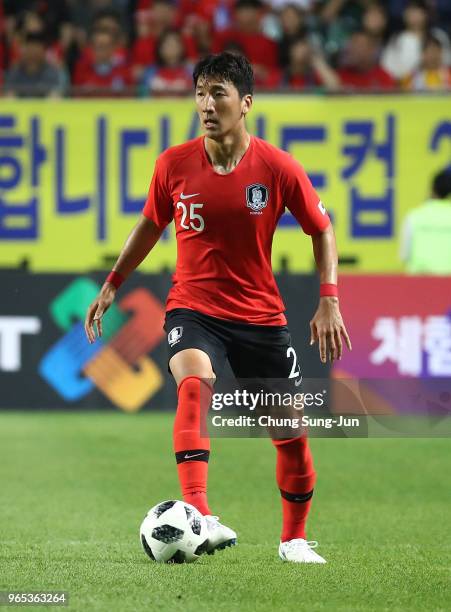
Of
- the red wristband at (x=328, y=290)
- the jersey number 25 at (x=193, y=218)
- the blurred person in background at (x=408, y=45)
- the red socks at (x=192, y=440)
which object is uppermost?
the blurred person in background at (x=408, y=45)

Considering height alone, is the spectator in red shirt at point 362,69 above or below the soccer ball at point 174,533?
above

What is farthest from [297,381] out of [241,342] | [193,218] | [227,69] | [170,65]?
[170,65]

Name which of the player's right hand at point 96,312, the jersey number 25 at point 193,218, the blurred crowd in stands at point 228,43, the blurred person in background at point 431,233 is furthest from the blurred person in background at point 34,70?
the jersey number 25 at point 193,218

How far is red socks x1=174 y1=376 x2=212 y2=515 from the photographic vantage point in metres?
6.18

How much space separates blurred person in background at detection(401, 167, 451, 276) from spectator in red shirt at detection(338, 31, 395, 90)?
256cm

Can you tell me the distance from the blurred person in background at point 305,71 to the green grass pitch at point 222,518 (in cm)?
416

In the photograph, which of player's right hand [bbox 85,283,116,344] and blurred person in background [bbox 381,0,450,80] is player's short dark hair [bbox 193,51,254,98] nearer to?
player's right hand [bbox 85,283,116,344]

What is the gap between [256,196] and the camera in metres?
6.39

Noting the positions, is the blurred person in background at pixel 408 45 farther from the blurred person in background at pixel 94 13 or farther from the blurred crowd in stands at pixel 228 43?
the blurred person in background at pixel 94 13

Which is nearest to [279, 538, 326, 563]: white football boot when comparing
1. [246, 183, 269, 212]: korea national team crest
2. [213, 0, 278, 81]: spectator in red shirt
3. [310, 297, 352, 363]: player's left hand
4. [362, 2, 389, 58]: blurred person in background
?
[310, 297, 352, 363]: player's left hand

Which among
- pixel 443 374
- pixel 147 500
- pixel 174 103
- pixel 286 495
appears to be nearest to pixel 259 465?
pixel 147 500

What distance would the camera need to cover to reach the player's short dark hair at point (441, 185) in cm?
1245

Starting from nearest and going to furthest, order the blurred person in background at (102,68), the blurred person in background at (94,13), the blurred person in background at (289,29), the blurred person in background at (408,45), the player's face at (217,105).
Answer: the player's face at (217,105)
the blurred person in background at (102,68)
the blurred person in background at (289,29)
the blurred person in background at (408,45)
the blurred person in background at (94,13)

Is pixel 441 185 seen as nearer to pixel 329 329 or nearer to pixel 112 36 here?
pixel 112 36
